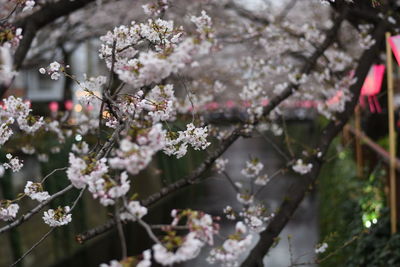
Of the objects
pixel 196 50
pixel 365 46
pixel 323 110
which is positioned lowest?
pixel 323 110

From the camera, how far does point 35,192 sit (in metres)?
2.86

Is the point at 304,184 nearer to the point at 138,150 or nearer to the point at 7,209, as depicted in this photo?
the point at 7,209

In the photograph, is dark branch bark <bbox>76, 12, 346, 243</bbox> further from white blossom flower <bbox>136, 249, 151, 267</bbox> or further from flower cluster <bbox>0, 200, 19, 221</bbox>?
white blossom flower <bbox>136, 249, 151, 267</bbox>

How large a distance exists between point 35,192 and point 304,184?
8.30 feet

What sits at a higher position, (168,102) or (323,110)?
(168,102)

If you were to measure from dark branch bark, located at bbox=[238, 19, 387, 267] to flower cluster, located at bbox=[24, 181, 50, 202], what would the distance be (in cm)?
184

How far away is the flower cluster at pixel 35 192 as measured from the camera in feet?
9.22

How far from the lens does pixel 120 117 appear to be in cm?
235

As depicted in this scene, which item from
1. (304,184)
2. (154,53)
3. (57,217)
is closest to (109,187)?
(154,53)

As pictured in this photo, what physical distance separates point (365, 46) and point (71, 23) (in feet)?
30.5

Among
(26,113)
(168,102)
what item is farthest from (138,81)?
(26,113)

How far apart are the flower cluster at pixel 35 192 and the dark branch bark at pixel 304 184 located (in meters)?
1.84

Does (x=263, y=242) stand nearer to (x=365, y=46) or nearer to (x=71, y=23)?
(x=365, y=46)

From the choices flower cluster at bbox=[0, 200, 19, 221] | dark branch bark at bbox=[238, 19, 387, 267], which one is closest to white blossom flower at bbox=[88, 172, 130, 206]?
flower cluster at bbox=[0, 200, 19, 221]
